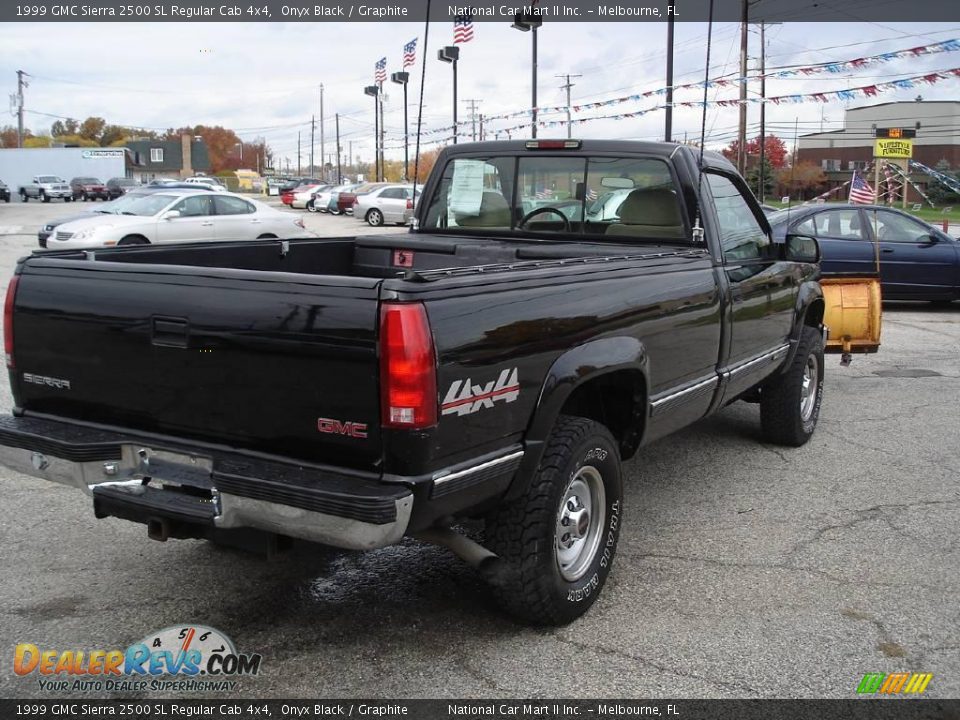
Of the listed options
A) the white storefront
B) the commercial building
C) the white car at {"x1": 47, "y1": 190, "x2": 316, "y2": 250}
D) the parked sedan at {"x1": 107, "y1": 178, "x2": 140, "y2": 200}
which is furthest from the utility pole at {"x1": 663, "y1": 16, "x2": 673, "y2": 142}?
the white storefront

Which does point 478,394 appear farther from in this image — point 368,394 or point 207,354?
point 207,354

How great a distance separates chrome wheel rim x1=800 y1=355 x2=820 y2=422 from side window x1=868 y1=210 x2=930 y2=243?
7.28 m

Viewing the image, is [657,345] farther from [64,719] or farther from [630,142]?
[64,719]

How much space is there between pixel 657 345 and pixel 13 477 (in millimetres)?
3916

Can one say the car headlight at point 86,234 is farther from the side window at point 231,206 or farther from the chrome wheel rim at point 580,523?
the chrome wheel rim at point 580,523

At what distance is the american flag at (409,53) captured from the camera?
2508cm

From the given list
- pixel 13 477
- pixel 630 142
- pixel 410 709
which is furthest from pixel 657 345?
pixel 13 477

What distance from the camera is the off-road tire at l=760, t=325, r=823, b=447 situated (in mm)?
6289

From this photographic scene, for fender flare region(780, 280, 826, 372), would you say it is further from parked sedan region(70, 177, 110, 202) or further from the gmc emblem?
parked sedan region(70, 177, 110, 202)

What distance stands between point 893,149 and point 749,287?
466 inches

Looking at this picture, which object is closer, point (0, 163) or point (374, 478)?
point (374, 478)

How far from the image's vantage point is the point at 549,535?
3.48 metres

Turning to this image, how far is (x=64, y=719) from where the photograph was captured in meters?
3.05

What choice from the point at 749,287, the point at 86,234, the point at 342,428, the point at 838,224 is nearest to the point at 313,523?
the point at 342,428
